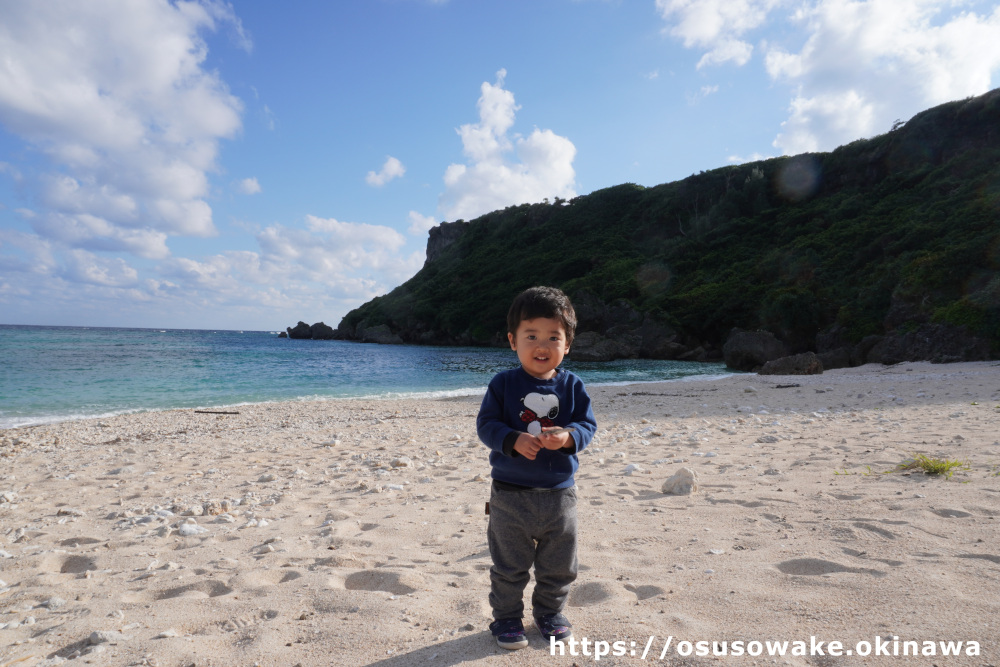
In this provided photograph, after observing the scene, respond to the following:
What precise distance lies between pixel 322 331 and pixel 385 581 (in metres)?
101

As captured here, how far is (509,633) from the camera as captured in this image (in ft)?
7.23

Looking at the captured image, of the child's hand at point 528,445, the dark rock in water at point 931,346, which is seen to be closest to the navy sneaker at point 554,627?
the child's hand at point 528,445

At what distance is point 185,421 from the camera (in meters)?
12.2

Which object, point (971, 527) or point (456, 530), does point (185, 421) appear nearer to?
point (456, 530)

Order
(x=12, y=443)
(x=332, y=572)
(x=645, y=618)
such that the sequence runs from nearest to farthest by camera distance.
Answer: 1. (x=645, y=618)
2. (x=332, y=572)
3. (x=12, y=443)

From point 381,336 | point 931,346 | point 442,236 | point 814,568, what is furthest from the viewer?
point 442,236

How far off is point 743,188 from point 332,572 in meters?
67.5

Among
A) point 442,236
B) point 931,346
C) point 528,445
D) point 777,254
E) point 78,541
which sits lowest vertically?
point 78,541

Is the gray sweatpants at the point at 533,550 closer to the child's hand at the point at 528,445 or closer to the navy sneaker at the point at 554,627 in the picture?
the navy sneaker at the point at 554,627

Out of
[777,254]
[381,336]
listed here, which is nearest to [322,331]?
[381,336]

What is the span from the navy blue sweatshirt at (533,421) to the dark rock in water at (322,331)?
98.8 m

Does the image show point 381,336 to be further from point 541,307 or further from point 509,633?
point 509,633

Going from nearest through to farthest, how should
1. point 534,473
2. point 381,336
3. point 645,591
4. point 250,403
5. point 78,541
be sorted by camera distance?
point 534,473 < point 645,591 < point 78,541 < point 250,403 < point 381,336

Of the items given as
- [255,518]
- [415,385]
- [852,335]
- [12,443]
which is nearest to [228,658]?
[255,518]
